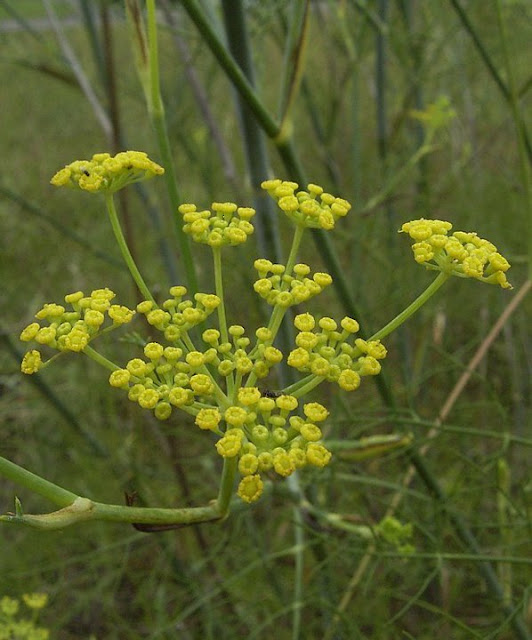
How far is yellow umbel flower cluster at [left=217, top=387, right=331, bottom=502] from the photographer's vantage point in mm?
468

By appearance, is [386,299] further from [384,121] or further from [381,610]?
[381,610]

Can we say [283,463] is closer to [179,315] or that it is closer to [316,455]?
[316,455]

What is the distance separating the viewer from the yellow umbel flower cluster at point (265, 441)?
18.4 inches

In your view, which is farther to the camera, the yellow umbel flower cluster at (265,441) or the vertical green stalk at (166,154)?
the vertical green stalk at (166,154)

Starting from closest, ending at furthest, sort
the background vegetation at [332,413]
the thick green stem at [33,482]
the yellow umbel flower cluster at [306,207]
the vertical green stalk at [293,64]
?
the thick green stem at [33,482], the yellow umbel flower cluster at [306,207], the vertical green stalk at [293,64], the background vegetation at [332,413]

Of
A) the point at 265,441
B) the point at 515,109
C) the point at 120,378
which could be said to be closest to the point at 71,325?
the point at 120,378

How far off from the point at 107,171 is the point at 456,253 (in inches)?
11.4

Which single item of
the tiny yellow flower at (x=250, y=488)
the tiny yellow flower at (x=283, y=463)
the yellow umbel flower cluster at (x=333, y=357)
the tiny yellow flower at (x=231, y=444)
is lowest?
the tiny yellow flower at (x=250, y=488)

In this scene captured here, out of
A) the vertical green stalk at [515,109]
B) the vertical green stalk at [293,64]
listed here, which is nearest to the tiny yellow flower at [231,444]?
the vertical green stalk at [293,64]

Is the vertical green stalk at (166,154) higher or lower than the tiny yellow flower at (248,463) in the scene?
higher

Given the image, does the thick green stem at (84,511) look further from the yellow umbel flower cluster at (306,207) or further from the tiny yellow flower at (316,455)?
the yellow umbel flower cluster at (306,207)

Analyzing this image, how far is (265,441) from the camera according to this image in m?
0.49

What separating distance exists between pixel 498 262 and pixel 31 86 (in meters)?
5.13

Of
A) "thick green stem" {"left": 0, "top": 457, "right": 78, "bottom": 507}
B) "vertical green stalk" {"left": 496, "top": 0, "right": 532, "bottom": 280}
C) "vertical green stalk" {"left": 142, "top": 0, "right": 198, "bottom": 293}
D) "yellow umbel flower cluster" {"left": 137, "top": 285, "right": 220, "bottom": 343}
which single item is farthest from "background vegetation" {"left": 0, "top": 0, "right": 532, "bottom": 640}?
"thick green stem" {"left": 0, "top": 457, "right": 78, "bottom": 507}
